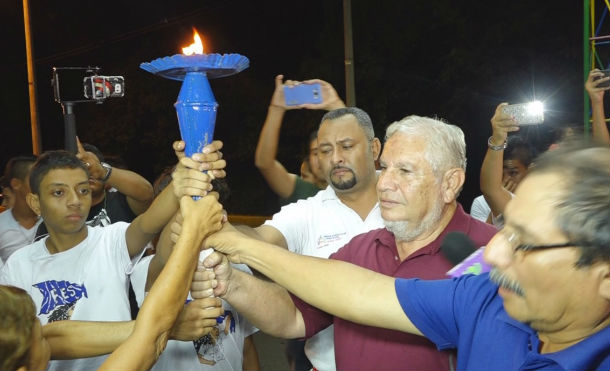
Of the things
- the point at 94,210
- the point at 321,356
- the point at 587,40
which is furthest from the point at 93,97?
the point at 587,40

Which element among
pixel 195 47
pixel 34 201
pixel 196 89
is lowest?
pixel 34 201

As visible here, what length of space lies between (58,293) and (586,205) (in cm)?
258

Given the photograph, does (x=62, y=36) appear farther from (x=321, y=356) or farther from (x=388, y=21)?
(x=321, y=356)

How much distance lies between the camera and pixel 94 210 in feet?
15.6

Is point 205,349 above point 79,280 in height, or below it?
below

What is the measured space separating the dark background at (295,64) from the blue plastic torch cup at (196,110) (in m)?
12.7

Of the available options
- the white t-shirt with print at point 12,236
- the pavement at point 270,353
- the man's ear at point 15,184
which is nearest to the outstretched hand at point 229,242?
the white t-shirt with print at point 12,236

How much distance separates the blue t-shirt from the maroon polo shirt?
0.28 meters

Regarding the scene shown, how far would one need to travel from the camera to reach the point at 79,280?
123 inches

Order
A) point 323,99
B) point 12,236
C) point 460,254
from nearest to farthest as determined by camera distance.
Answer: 1. point 460,254
2. point 323,99
3. point 12,236

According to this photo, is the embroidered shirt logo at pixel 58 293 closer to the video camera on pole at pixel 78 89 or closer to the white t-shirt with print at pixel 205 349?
the white t-shirt with print at pixel 205 349

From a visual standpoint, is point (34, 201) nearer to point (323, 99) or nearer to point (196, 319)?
point (196, 319)

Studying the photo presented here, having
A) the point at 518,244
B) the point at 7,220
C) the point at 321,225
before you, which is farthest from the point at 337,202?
the point at 7,220

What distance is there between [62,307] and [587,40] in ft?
23.3
